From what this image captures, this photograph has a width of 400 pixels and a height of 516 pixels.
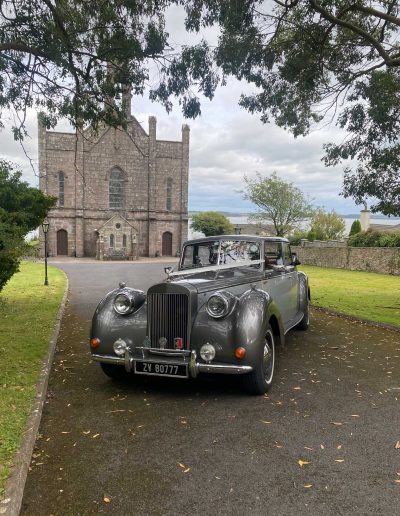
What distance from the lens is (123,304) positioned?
4.86 meters

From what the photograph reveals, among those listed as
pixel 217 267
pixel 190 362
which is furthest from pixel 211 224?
A: pixel 190 362

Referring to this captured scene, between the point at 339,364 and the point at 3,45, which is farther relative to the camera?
the point at 3,45

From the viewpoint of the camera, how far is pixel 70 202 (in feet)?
148

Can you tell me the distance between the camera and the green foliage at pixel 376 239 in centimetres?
2519

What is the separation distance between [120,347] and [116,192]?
44374mm

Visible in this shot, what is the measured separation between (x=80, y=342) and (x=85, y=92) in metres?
5.63

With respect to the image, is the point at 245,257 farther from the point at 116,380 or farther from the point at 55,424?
the point at 55,424

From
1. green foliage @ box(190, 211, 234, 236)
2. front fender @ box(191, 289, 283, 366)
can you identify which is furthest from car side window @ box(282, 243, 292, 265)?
green foliage @ box(190, 211, 234, 236)

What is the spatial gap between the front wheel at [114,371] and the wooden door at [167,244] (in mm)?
44089

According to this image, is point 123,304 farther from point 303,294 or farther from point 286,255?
point 303,294

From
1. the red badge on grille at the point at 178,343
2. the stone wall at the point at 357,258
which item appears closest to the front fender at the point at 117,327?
the red badge on grille at the point at 178,343

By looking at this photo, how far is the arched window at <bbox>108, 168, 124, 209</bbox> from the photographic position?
4697cm

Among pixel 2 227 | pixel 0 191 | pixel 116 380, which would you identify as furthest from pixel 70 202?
pixel 116 380

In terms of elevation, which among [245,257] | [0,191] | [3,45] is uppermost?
[3,45]
